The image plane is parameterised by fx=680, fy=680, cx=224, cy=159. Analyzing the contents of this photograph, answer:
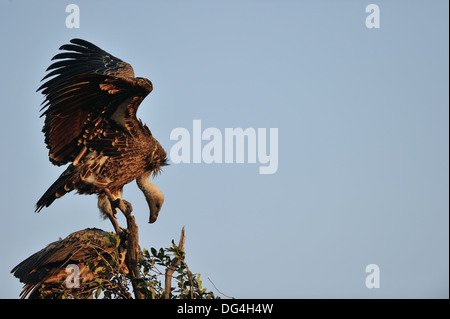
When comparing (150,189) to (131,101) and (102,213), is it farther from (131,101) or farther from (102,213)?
(131,101)

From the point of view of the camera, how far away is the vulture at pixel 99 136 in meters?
7.33

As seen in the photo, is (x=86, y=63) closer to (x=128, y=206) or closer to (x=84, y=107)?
(x=84, y=107)

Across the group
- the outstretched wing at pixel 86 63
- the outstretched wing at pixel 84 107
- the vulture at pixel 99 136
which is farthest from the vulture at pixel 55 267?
the outstretched wing at pixel 86 63

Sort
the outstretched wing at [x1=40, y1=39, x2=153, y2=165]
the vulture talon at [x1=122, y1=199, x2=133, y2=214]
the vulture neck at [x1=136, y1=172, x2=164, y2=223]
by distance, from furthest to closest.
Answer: the vulture neck at [x1=136, y1=172, x2=164, y2=223]
the outstretched wing at [x1=40, y1=39, x2=153, y2=165]
the vulture talon at [x1=122, y1=199, x2=133, y2=214]

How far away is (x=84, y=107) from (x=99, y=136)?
0.52 metres

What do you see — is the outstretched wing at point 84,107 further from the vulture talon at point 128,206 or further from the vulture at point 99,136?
the vulture talon at point 128,206

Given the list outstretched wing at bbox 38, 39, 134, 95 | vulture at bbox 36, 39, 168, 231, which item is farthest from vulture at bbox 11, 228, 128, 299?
outstretched wing at bbox 38, 39, 134, 95

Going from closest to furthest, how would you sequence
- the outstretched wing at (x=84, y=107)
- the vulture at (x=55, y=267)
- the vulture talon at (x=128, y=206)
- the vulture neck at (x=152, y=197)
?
the vulture talon at (x=128, y=206) → the outstretched wing at (x=84, y=107) → the vulture at (x=55, y=267) → the vulture neck at (x=152, y=197)

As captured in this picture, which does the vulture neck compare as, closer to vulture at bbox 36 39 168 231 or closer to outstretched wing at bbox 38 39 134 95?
vulture at bbox 36 39 168 231

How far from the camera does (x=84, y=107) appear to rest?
759 cm

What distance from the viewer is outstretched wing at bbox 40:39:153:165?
7.22m

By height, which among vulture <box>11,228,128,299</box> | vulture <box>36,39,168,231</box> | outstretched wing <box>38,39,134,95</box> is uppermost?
outstretched wing <box>38,39,134,95</box>

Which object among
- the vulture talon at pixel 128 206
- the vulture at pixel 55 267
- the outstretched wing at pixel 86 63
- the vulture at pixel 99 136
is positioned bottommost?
the vulture at pixel 55 267
